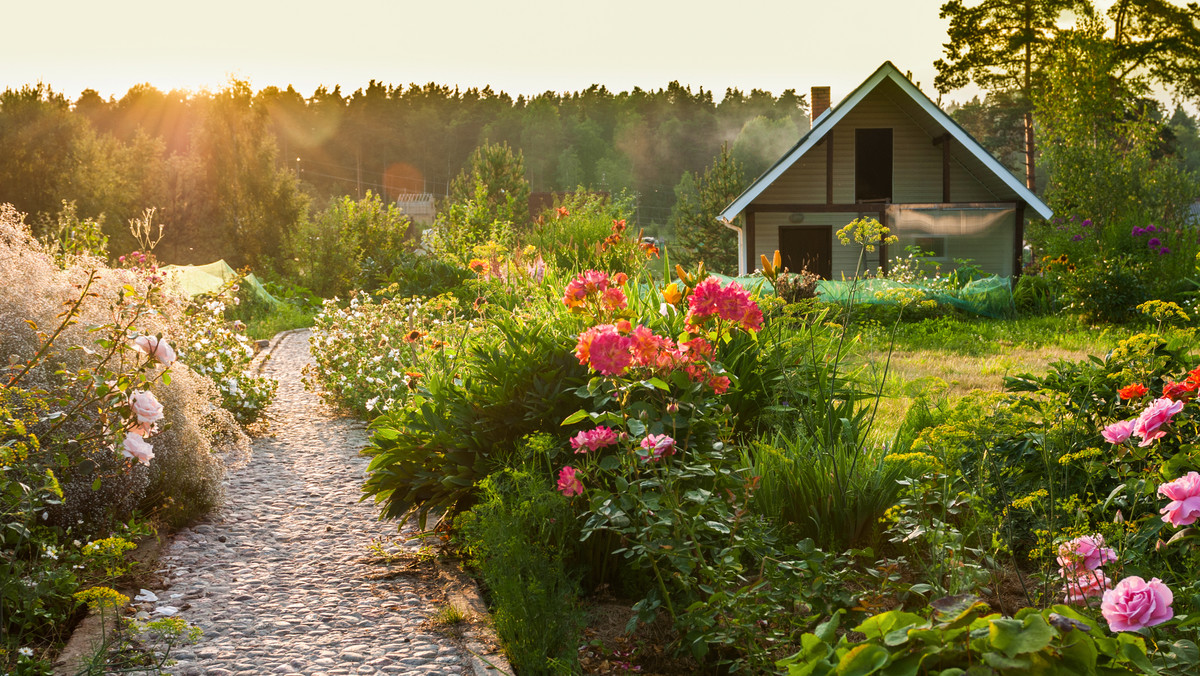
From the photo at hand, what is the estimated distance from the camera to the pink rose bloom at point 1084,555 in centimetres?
226

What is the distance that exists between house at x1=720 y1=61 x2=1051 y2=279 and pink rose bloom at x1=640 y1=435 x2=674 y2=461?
14600 millimetres

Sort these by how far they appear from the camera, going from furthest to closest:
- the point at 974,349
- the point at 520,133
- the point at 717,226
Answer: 1. the point at 520,133
2. the point at 717,226
3. the point at 974,349

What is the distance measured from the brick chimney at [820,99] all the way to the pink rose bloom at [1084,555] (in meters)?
19.8

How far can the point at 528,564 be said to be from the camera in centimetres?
308

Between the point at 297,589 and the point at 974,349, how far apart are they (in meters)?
8.24

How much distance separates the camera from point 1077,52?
1956 centimetres

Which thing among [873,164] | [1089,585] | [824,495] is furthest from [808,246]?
[1089,585]

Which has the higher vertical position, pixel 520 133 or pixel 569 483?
pixel 520 133

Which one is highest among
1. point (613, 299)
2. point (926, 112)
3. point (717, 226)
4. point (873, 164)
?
point (926, 112)

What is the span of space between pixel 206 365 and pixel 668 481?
5301 mm

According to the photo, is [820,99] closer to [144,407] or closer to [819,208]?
[819,208]

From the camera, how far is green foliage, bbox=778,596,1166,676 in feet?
4.68

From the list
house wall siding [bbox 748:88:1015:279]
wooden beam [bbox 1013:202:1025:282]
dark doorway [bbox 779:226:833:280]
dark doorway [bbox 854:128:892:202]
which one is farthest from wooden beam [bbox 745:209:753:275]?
wooden beam [bbox 1013:202:1025:282]

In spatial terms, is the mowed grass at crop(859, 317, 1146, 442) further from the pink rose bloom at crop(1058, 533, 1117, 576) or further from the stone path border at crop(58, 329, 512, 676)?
the pink rose bloom at crop(1058, 533, 1117, 576)
